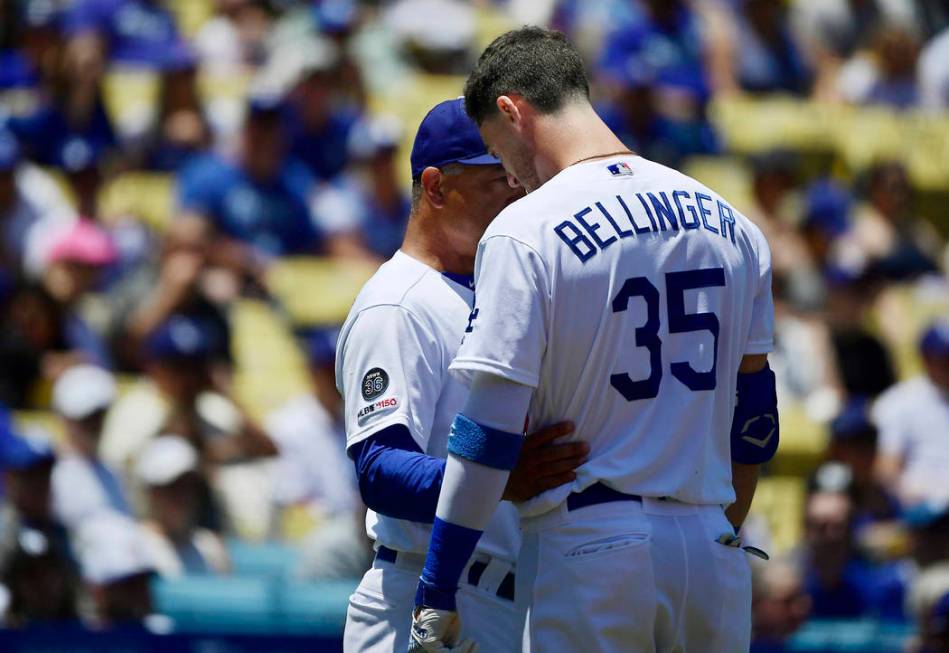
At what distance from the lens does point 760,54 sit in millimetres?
10367

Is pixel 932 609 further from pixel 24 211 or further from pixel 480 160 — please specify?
pixel 24 211

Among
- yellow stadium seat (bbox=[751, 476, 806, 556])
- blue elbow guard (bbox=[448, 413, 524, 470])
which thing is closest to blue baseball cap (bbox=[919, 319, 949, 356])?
yellow stadium seat (bbox=[751, 476, 806, 556])

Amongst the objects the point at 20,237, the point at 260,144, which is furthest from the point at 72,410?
the point at 260,144

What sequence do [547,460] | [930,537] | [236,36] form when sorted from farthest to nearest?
[236,36]
[930,537]
[547,460]

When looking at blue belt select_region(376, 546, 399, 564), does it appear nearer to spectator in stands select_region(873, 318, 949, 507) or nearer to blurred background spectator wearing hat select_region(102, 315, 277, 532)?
blurred background spectator wearing hat select_region(102, 315, 277, 532)

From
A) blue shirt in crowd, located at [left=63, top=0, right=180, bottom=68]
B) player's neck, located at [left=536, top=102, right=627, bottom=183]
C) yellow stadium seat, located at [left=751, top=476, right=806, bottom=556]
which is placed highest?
blue shirt in crowd, located at [left=63, top=0, right=180, bottom=68]

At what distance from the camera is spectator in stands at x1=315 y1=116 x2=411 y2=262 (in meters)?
8.28

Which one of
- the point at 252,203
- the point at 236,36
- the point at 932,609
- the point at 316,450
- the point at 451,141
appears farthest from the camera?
the point at 236,36

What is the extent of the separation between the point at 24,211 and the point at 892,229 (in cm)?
492

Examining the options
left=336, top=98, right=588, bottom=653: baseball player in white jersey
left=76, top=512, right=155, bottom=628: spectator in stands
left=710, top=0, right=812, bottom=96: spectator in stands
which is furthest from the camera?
left=710, top=0, right=812, bottom=96: spectator in stands

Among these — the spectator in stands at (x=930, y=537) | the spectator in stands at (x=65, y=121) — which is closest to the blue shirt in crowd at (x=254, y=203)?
the spectator in stands at (x=65, y=121)

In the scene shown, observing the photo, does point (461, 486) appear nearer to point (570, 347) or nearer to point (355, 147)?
point (570, 347)

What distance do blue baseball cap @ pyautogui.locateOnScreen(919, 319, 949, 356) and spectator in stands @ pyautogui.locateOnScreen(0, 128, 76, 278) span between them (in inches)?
169

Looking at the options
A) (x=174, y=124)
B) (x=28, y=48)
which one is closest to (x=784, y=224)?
(x=174, y=124)
